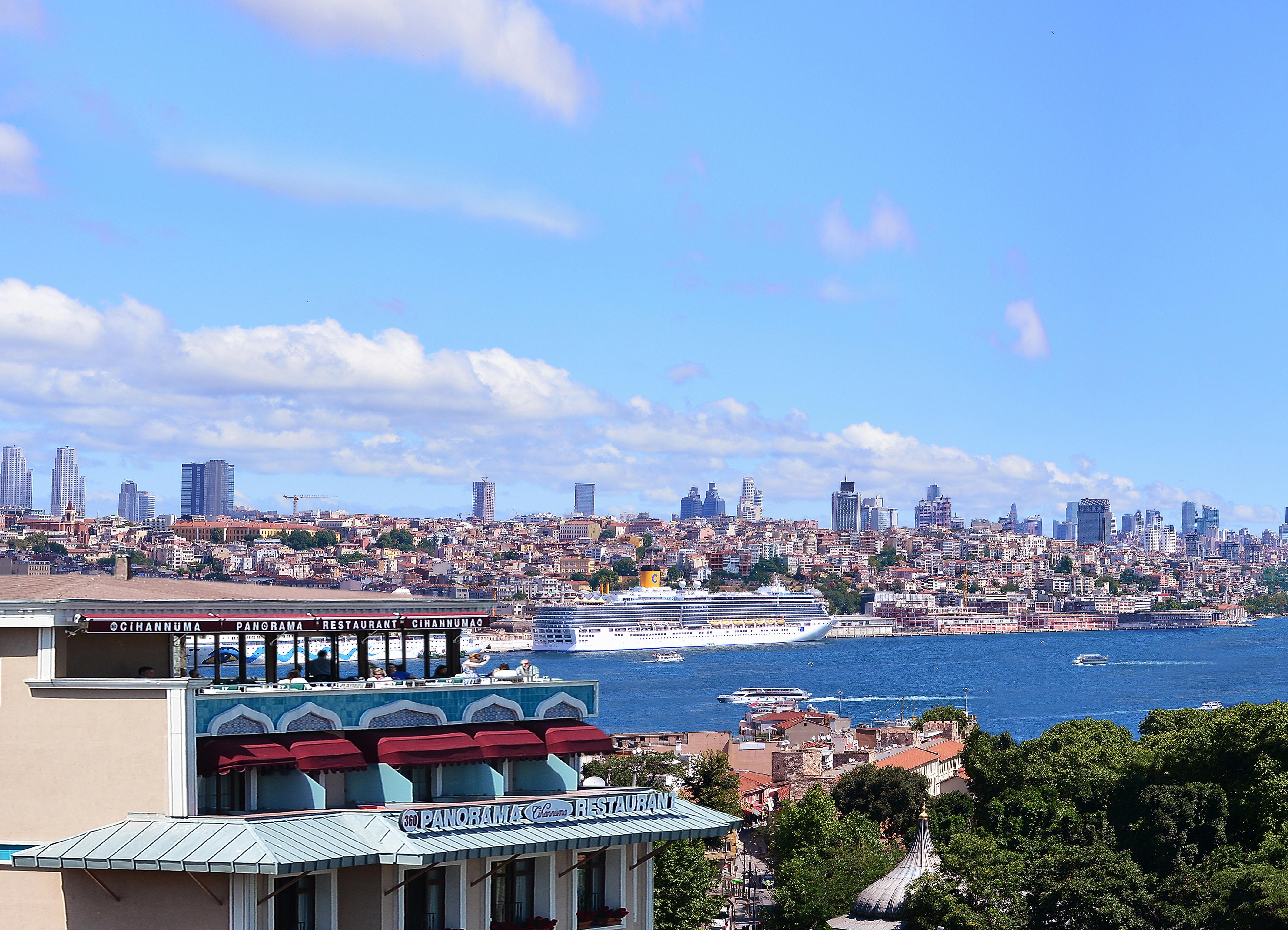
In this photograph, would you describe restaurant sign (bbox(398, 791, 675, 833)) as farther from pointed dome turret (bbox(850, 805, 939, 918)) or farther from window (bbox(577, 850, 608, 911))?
pointed dome turret (bbox(850, 805, 939, 918))

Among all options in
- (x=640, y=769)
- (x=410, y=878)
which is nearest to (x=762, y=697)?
(x=640, y=769)

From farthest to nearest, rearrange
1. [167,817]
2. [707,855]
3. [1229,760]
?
[707,855], [1229,760], [167,817]

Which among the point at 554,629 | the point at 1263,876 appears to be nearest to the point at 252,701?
the point at 1263,876

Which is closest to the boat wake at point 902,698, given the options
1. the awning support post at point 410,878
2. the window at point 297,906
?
the awning support post at point 410,878

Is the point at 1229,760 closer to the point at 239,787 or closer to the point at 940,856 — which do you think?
the point at 940,856

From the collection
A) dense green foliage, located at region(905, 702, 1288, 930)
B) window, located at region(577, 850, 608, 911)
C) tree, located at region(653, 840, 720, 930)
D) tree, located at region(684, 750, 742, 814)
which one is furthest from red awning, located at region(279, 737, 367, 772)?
tree, located at region(684, 750, 742, 814)

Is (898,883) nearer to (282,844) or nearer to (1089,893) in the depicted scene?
(1089,893)

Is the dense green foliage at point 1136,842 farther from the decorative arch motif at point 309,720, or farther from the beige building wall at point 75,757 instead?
the beige building wall at point 75,757
